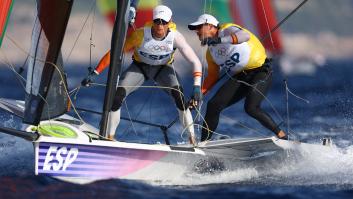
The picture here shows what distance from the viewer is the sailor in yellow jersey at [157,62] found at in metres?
6.79

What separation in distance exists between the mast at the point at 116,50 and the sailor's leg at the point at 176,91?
29.1 inches

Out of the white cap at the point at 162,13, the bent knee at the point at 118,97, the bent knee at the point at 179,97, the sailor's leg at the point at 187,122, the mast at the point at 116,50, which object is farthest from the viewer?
the sailor's leg at the point at 187,122

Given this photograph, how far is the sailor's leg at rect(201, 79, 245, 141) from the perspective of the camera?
7.10m

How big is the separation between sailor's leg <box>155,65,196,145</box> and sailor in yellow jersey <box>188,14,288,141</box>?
15 cm

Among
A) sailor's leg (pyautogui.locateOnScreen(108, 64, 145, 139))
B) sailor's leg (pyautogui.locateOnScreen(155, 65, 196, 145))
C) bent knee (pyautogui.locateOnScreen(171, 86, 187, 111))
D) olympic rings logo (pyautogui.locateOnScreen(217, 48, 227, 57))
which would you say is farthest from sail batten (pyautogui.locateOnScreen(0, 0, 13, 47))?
olympic rings logo (pyautogui.locateOnScreen(217, 48, 227, 57))

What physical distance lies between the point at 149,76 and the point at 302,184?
64.6 inches

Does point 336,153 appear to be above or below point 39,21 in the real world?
below

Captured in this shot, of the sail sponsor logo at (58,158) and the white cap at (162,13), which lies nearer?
the sail sponsor logo at (58,158)

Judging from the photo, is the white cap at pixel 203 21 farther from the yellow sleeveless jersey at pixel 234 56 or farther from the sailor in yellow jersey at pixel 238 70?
the yellow sleeveless jersey at pixel 234 56

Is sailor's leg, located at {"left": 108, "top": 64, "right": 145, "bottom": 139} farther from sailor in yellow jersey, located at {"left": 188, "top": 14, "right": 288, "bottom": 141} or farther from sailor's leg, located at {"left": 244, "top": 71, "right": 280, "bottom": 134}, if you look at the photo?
sailor's leg, located at {"left": 244, "top": 71, "right": 280, "bottom": 134}

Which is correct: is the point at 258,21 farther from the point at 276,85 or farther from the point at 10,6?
the point at 276,85

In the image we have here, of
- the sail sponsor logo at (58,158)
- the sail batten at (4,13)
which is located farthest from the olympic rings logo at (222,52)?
the sail batten at (4,13)

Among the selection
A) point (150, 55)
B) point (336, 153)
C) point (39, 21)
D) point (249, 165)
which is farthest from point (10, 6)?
point (336, 153)

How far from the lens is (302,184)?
655 centimetres
